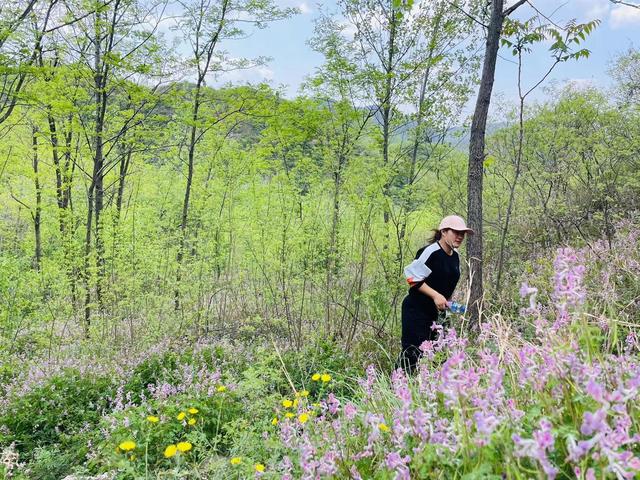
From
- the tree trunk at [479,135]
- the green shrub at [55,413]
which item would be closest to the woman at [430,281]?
the tree trunk at [479,135]

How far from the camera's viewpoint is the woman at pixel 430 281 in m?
3.56

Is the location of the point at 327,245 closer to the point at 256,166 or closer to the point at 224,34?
the point at 256,166

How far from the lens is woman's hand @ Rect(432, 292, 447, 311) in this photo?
3.47m

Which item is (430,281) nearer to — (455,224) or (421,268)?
(421,268)

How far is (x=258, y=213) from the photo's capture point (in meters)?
6.93

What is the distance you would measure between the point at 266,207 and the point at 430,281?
178 inches

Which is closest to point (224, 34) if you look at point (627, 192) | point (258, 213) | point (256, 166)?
point (256, 166)

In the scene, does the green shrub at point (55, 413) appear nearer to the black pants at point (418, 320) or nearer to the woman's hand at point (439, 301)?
the black pants at point (418, 320)

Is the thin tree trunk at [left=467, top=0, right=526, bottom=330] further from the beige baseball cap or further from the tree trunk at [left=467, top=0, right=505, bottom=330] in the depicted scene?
the beige baseball cap

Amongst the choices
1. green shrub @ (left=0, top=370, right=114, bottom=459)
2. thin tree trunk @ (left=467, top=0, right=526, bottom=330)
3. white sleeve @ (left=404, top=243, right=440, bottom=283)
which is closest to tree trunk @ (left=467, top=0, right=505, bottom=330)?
thin tree trunk @ (left=467, top=0, right=526, bottom=330)

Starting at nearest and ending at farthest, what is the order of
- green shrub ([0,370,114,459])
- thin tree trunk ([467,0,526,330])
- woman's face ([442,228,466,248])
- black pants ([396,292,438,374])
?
green shrub ([0,370,114,459])
woman's face ([442,228,466,248])
black pants ([396,292,438,374])
thin tree trunk ([467,0,526,330])

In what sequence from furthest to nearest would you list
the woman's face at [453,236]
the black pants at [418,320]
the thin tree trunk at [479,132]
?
the thin tree trunk at [479,132] → the black pants at [418,320] → the woman's face at [453,236]

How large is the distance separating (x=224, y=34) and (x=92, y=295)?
508cm

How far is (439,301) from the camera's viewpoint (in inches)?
138
